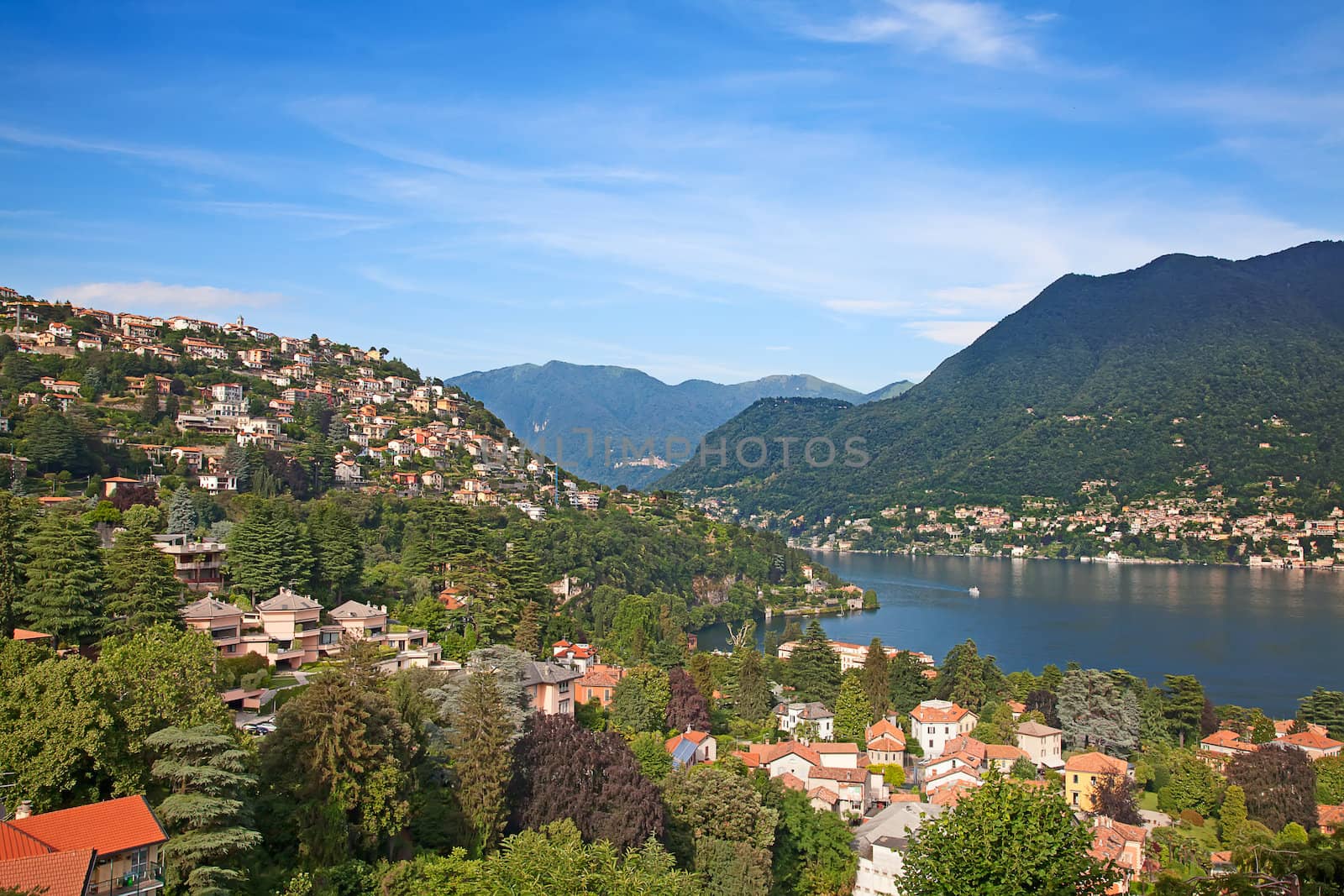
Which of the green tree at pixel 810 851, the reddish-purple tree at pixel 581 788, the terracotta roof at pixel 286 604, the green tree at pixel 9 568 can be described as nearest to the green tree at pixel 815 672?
the green tree at pixel 810 851

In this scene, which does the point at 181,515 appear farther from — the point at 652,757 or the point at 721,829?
the point at 721,829

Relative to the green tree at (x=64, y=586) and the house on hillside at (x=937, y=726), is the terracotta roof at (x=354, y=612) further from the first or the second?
the house on hillside at (x=937, y=726)

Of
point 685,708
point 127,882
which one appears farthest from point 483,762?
point 685,708

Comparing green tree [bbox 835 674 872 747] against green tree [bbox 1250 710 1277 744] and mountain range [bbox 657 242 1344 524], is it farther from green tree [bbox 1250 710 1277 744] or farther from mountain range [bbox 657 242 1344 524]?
mountain range [bbox 657 242 1344 524]

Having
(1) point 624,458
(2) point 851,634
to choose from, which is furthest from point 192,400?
(1) point 624,458

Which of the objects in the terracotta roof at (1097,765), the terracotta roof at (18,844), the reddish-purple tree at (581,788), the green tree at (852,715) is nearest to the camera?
the terracotta roof at (18,844)
